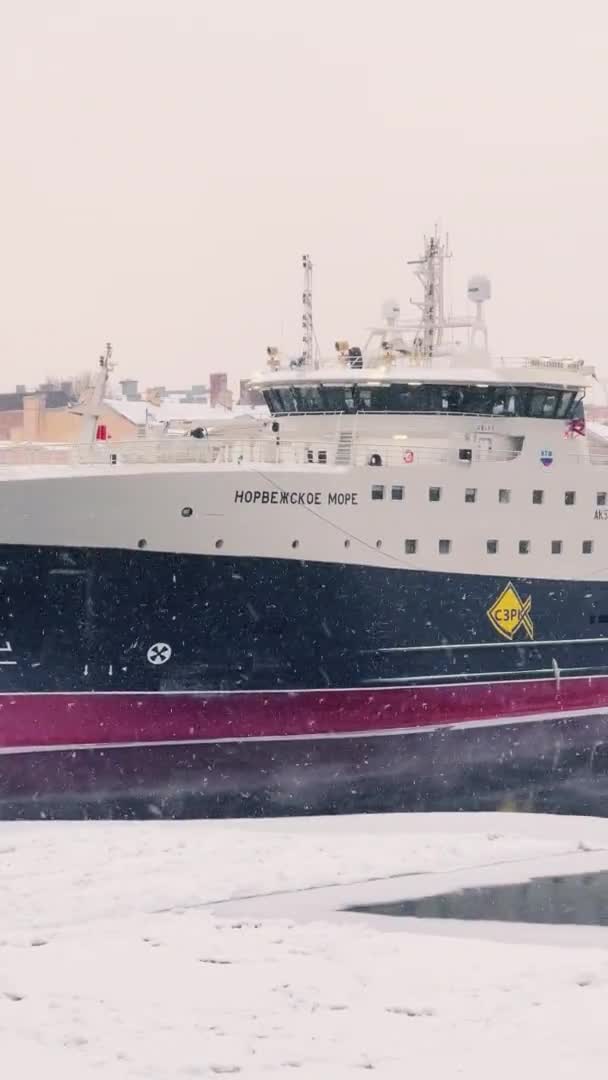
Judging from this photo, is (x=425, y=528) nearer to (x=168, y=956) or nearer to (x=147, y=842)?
(x=147, y=842)

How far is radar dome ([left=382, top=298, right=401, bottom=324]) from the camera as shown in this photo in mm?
28952

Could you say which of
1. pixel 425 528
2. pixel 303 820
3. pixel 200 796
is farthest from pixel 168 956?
pixel 425 528

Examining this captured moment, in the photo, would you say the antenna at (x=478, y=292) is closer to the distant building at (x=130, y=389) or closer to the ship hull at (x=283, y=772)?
the ship hull at (x=283, y=772)

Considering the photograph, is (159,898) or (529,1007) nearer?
(529,1007)

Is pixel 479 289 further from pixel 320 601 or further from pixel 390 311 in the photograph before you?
pixel 320 601

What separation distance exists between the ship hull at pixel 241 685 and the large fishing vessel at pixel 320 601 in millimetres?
38

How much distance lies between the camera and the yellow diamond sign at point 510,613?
80.4 feet

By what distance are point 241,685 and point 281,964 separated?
13.0 meters

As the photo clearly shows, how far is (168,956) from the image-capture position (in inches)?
382

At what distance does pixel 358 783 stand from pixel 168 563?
494 centimetres

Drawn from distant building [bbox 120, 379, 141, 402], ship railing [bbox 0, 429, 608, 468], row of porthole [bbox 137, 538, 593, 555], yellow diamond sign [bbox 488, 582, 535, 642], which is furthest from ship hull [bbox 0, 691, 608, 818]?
distant building [bbox 120, 379, 141, 402]

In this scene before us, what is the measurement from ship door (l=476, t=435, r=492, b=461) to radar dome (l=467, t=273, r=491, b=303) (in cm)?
463

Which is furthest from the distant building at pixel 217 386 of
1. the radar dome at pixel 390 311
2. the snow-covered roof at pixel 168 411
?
the radar dome at pixel 390 311

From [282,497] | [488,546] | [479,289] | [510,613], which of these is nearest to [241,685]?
[282,497]
